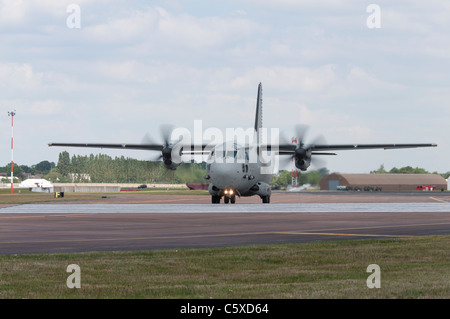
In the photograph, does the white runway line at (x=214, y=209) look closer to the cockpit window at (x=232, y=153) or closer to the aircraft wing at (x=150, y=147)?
the cockpit window at (x=232, y=153)

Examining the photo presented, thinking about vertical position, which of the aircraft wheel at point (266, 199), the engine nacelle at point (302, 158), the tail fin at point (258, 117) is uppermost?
the tail fin at point (258, 117)

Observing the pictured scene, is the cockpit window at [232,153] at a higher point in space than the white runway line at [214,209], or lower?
higher

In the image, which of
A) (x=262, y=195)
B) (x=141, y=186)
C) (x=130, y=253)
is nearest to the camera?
(x=130, y=253)

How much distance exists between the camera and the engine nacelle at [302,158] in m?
51.5

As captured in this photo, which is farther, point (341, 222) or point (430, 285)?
point (341, 222)

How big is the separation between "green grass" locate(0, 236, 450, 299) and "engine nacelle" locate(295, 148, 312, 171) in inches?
1285

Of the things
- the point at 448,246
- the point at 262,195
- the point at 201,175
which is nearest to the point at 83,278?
the point at 448,246

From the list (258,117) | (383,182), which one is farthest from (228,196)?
(383,182)

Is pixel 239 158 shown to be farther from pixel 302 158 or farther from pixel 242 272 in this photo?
pixel 242 272

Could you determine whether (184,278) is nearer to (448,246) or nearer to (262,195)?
(448,246)

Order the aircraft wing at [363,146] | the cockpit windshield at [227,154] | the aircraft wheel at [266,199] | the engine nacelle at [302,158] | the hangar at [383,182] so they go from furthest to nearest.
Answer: the hangar at [383,182] < the aircraft wheel at [266,199] < the aircraft wing at [363,146] < the engine nacelle at [302,158] < the cockpit windshield at [227,154]

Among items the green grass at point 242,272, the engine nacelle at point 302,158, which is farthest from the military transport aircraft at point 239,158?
the green grass at point 242,272

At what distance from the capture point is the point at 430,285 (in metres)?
11.3
